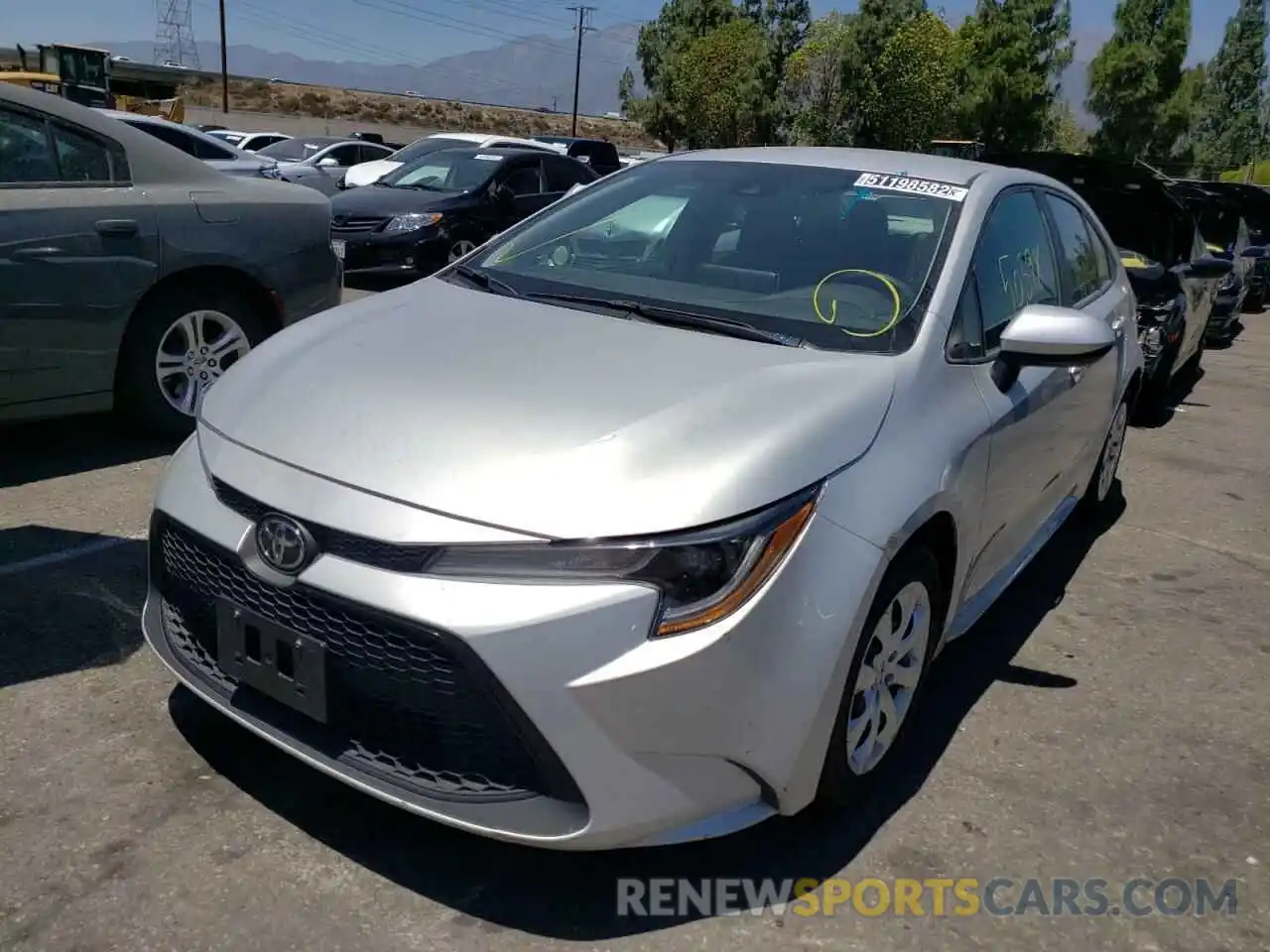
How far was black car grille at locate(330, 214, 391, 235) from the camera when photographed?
1066cm

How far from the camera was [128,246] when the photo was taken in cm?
478

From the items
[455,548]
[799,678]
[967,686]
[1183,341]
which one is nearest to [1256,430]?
[1183,341]

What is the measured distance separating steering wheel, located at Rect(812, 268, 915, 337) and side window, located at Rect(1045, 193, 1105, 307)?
4.35ft

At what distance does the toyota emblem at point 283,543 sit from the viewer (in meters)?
2.29

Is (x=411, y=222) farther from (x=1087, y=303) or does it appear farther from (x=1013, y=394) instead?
(x=1013, y=394)

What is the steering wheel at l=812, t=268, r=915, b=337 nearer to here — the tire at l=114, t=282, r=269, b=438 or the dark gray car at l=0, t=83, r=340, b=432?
the tire at l=114, t=282, r=269, b=438

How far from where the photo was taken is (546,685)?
212 cm

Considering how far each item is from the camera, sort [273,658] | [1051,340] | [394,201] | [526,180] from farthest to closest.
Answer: [526,180], [394,201], [1051,340], [273,658]

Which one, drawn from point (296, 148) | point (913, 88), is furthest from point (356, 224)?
point (913, 88)

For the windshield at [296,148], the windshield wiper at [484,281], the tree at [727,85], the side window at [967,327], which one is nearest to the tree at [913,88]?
the tree at [727,85]

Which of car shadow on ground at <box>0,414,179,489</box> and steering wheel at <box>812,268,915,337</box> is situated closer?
steering wheel at <box>812,268,915,337</box>

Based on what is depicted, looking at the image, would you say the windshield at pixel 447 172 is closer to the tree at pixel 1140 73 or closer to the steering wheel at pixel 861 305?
the steering wheel at pixel 861 305

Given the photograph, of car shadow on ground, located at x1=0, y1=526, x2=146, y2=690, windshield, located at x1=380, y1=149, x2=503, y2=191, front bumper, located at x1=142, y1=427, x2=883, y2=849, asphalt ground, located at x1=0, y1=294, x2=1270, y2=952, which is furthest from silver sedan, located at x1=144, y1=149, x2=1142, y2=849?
windshield, located at x1=380, y1=149, x2=503, y2=191

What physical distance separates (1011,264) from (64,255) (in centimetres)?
355
